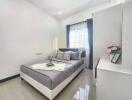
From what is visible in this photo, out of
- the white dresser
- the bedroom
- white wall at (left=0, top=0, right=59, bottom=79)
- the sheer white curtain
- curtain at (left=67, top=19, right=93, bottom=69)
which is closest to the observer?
the white dresser

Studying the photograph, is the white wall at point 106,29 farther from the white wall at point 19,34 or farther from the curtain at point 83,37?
the white wall at point 19,34

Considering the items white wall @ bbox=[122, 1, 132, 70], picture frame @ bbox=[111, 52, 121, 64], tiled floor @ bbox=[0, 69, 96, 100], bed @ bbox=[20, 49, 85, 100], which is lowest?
tiled floor @ bbox=[0, 69, 96, 100]

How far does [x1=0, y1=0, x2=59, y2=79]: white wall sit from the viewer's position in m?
2.75

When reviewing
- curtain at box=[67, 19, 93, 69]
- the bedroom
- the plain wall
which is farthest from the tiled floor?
curtain at box=[67, 19, 93, 69]

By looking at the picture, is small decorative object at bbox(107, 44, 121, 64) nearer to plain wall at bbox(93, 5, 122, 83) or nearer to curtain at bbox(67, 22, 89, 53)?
plain wall at bbox(93, 5, 122, 83)

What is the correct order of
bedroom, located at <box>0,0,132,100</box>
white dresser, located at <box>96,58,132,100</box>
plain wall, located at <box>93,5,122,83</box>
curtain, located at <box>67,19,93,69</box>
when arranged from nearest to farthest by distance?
1. white dresser, located at <box>96,58,132,100</box>
2. bedroom, located at <box>0,0,132,100</box>
3. plain wall, located at <box>93,5,122,83</box>
4. curtain, located at <box>67,19,93,69</box>

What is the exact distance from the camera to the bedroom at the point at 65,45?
50.6 inches

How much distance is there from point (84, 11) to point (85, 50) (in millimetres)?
1865

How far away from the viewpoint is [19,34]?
313 centimetres

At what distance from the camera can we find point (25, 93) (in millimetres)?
2080

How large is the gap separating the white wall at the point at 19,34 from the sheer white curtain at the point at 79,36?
141 cm

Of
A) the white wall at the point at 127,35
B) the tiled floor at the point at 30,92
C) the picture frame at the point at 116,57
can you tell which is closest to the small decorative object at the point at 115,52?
the picture frame at the point at 116,57

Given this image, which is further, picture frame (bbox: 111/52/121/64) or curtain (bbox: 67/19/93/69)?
curtain (bbox: 67/19/93/69)

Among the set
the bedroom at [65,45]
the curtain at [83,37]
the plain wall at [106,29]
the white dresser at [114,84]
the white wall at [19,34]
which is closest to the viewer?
the white dresser at [114,84]
